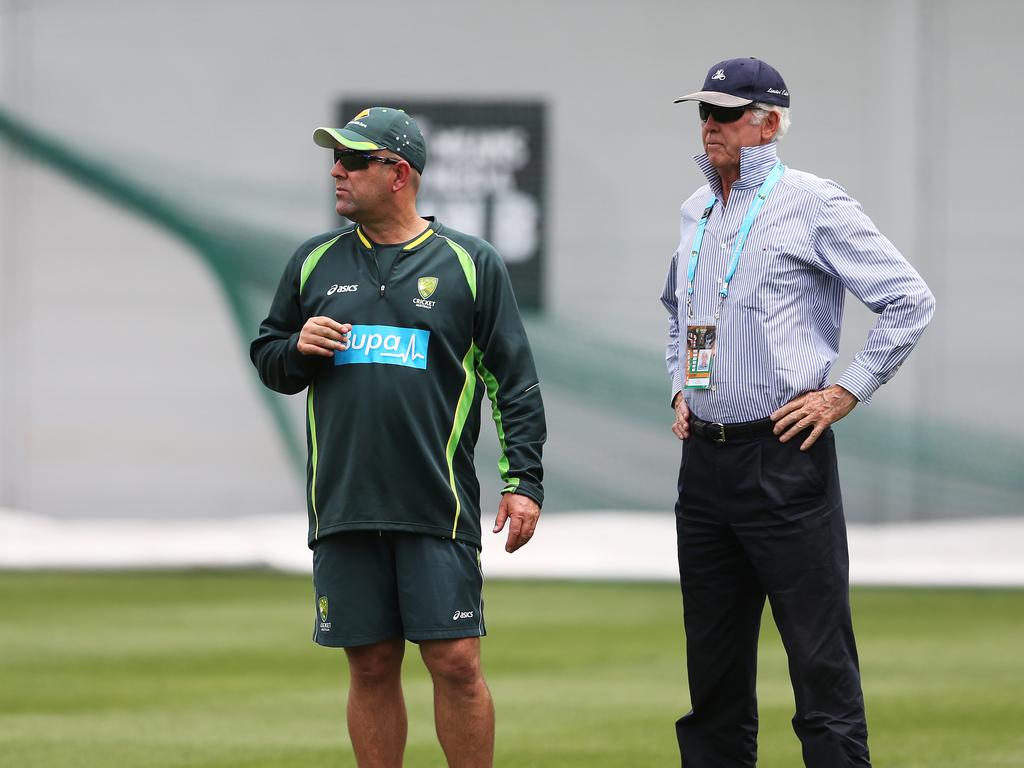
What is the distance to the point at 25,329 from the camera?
12609 millimetres

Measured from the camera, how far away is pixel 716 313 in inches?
157

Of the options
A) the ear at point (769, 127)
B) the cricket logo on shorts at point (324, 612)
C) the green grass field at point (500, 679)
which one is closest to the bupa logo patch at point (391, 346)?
the cricket logo on shorts at point (324, 612)

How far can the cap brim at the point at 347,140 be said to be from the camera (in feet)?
13.1

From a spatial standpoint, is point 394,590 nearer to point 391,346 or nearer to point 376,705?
point 376,705

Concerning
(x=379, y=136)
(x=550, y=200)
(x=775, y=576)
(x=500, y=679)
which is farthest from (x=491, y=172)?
(x=775, y=576)

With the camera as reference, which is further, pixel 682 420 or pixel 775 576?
pixel 682 420

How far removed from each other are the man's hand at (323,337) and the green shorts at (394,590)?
43cm

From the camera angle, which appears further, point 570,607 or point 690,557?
point 570,607

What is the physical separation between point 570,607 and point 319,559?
5.36 metres

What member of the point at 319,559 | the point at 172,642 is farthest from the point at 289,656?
the point at 319,559

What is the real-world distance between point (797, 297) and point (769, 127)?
417mm

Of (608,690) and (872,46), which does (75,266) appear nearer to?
(872,46)

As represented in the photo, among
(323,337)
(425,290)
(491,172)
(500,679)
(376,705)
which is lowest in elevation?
(500,679)

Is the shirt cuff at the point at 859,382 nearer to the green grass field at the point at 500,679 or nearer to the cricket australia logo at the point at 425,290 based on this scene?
the cricket australia logo at the point at 425,290
